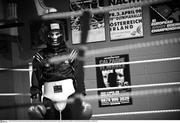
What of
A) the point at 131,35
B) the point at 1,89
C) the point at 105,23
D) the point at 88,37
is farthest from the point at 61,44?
the point at 1,89

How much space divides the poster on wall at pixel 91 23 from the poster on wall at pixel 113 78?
19 centimetres

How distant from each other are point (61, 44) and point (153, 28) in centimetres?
78

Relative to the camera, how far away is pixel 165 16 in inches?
84.4

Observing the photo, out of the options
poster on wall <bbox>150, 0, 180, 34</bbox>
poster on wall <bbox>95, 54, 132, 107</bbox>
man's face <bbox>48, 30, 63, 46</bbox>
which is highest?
poster on wall <bbox>150, 0, 180, 34</bbox>

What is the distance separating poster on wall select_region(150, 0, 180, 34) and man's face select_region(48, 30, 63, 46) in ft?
2.56

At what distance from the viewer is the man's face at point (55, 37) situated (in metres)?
2.28

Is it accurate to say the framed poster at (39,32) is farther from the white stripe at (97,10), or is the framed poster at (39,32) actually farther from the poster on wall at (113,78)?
the poster on wall at (113,78)

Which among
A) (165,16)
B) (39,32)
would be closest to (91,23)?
(39,32)

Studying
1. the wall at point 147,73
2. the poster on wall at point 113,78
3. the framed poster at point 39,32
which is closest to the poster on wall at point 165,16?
the wall at point 147,73

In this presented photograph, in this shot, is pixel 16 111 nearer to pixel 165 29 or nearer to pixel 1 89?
pixel 1 89

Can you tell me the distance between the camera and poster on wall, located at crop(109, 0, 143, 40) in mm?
2176

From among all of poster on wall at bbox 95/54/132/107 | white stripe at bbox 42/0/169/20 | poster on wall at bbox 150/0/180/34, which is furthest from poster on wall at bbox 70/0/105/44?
poster on wall at bbox 150/0/180/34

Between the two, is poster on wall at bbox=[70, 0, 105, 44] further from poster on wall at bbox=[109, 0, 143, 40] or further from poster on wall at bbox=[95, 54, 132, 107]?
poster on wall at bbox=[95, 54, 132, 107]

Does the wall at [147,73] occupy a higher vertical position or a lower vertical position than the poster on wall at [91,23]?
lower
